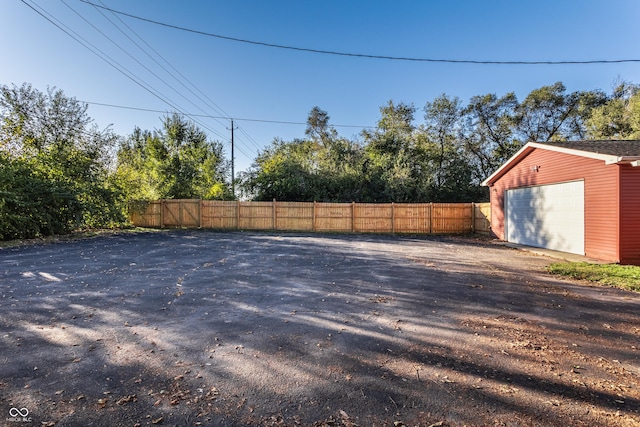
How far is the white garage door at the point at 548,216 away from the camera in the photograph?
29.4 feet

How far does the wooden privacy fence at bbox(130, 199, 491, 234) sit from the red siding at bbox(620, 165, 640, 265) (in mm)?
8227

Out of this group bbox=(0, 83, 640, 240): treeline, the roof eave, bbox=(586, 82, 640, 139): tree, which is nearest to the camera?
the roof eave

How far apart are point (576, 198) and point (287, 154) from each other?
1779cm

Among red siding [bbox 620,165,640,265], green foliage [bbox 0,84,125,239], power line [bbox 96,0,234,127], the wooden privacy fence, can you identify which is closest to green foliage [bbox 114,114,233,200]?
the wooden privacy fence

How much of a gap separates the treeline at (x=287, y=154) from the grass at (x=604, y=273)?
1285 centimetres

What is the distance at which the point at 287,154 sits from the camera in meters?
23.1

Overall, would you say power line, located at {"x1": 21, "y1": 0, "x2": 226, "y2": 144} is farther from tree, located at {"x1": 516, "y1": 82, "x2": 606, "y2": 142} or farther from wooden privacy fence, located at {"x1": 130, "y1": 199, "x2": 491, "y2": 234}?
tree, located at {"x1": 516, "y1": 82, "x2": 606, "y2": 142}

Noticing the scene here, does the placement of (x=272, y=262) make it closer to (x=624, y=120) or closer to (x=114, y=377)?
(x=114, y=377)

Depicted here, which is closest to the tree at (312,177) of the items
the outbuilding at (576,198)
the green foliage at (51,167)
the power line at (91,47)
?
the power line at (91,47)

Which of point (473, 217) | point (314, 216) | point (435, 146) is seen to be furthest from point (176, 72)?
point (435, 146)

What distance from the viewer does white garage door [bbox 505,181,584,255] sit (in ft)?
29.4

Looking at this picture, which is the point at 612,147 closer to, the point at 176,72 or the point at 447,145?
the point at 447,145

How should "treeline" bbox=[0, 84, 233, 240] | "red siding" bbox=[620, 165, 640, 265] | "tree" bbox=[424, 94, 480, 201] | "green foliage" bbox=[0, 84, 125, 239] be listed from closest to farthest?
1. "red siding" bbox=[620, 165, 640, 265]
2. "green foliage" bbox=[0, 84, 125, 239]
3. "treeline" bbox=[0, 84, 233, 240]
4. "tree" bbox=[424, 94, 480, 201]

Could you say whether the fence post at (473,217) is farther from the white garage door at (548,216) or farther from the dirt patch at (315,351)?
the dirt patch at (315,351)
